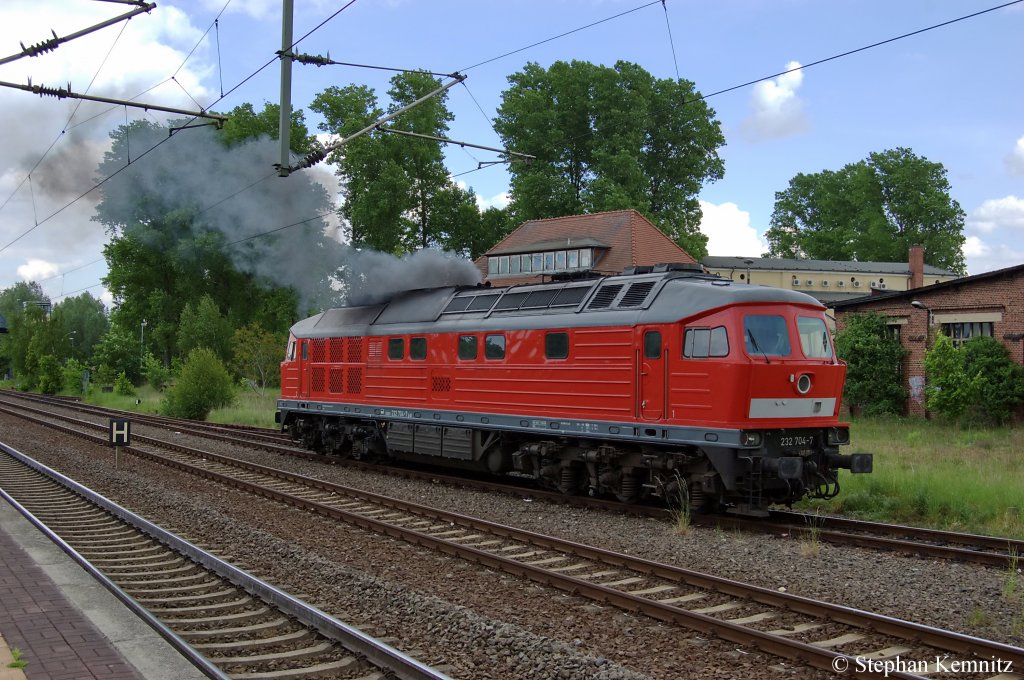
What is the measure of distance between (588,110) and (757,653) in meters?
51.9

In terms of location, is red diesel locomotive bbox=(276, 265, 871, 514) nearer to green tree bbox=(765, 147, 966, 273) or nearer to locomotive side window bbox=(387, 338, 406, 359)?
locomotive side window bbox=(387, 338, 406, 359)

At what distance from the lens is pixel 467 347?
55.5ft

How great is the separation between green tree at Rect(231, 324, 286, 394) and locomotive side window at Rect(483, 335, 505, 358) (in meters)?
28.7

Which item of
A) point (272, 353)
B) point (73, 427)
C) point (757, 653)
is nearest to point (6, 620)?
point (757, 653)

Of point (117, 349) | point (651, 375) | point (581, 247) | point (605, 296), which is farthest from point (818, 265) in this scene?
point (651, 375)

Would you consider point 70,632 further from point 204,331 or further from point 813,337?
point 204,331

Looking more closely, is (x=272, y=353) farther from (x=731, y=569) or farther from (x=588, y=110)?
(x=731, y=569)

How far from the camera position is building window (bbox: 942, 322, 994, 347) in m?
27.1

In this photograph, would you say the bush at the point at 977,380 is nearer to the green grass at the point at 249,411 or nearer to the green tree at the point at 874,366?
the green tree at the point at 874,366

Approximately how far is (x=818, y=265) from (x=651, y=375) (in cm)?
7863

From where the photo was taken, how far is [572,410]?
14.5 metres

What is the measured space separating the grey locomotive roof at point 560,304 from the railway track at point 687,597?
3996 millimetres

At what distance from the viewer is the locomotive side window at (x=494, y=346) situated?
633 inches

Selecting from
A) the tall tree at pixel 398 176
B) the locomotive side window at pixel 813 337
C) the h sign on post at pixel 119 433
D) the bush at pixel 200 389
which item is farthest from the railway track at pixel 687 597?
the tall tree at pixel 398 176
